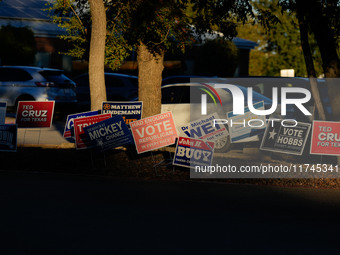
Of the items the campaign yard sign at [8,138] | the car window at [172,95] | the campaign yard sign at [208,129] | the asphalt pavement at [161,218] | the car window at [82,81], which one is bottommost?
the asphalt pavement at [161,218]

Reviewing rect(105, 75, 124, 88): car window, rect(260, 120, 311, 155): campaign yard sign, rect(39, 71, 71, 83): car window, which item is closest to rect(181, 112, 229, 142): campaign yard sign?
rect(260, 120, 311, 155): campaign yard sign

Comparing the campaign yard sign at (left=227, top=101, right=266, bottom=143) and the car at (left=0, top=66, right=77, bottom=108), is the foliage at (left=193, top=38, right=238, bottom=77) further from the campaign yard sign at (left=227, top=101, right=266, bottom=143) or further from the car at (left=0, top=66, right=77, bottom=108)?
the campaign yard sign at (left=227, top=101, right=266, bottom=143)

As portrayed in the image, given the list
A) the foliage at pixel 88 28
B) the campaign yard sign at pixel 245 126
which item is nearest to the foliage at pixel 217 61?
the foliage at pixel 88 28

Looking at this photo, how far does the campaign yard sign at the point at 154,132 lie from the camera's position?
13.7m

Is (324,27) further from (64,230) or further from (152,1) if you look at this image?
(64,230)

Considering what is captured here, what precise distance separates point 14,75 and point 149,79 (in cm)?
1050

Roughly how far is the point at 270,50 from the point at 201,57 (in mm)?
22928

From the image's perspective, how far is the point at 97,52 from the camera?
53.8 ft

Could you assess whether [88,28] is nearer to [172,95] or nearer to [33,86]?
[172,95]

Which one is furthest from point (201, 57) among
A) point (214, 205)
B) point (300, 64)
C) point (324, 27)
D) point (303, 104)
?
point (214, 205)

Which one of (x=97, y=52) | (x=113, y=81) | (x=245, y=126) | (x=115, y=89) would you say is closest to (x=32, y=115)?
(x=97, y=52)

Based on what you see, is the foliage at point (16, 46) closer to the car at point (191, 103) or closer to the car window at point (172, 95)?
the car window at point (172, 95)

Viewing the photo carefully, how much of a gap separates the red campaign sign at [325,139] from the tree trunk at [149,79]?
3983 millimetres

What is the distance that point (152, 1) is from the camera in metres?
13.6
